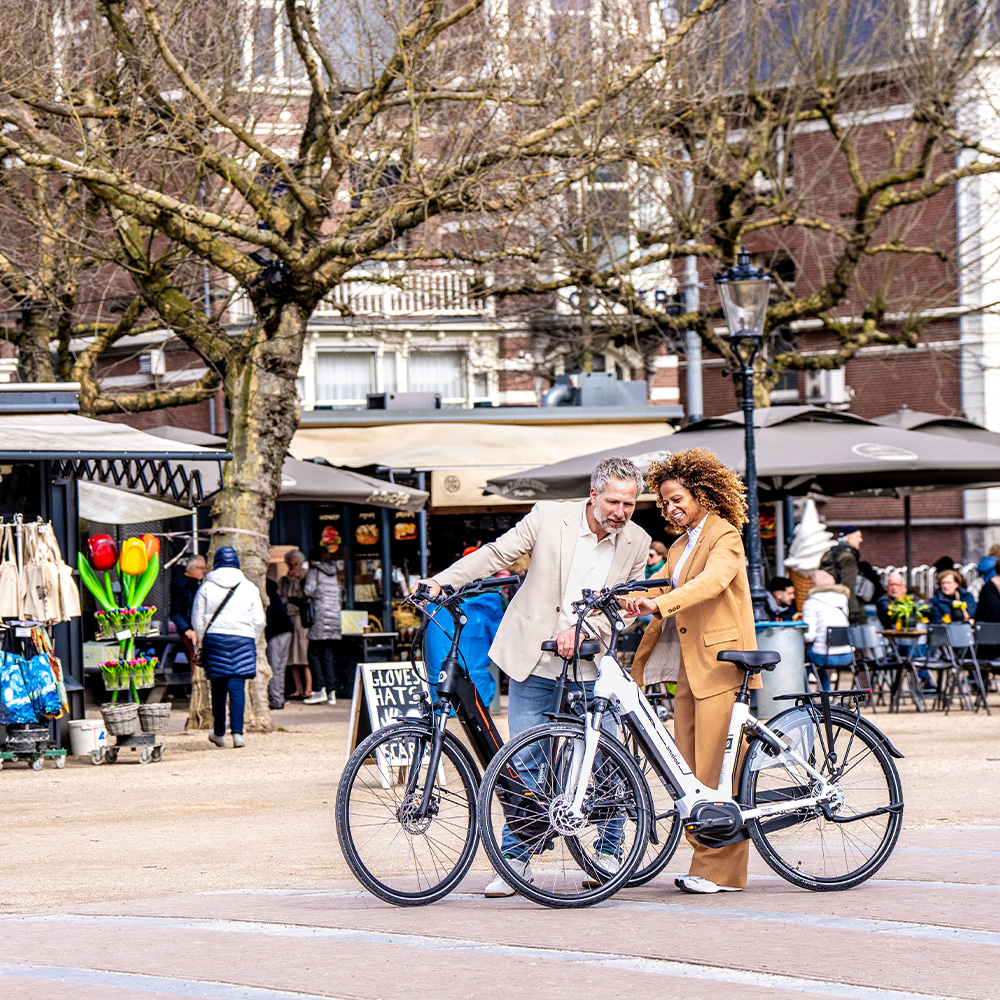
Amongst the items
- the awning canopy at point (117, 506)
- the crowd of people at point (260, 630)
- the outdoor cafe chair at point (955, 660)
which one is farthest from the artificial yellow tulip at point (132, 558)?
the outdoor cafe chair at point (955, 660)

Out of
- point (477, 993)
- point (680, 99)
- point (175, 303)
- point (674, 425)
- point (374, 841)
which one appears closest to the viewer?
point (477, 993)

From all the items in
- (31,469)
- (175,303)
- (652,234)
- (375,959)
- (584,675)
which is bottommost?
(375,959)

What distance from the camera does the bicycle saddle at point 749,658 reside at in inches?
273

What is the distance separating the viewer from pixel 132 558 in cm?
1566

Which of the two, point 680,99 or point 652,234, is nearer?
point 680,99

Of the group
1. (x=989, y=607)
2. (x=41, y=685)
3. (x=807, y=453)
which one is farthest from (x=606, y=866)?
(x=989, y=607)

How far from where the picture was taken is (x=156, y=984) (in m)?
5.29

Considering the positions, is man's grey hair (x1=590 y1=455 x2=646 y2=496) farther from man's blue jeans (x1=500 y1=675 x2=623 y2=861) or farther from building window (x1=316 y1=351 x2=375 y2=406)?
building window (x1=316 y1=351 x2=375 y2=406)

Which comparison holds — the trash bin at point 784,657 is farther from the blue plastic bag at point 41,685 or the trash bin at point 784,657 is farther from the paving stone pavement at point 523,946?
the paving stone pavement at point 523,946

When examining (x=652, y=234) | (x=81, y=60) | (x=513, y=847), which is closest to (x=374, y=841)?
(x=513, y=847)

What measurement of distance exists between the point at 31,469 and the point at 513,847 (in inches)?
345

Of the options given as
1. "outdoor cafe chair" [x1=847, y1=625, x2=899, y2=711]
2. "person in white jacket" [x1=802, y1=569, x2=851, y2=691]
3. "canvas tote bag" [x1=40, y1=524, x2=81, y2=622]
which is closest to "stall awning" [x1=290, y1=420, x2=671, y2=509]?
"outdoor cafe chair" [x1=847, y1=625, x2=899, y2=711]

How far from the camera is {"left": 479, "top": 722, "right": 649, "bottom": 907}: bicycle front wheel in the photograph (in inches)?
264

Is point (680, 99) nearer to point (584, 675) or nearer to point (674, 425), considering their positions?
point (674, 425)
